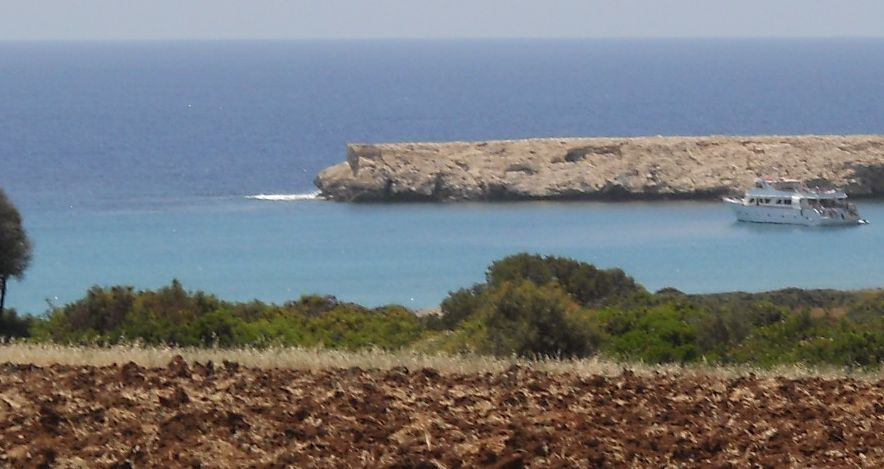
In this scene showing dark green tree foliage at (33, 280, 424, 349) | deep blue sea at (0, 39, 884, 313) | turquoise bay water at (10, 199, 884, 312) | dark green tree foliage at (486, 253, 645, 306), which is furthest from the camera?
deep blue sea at (0, 39, 884, 313)

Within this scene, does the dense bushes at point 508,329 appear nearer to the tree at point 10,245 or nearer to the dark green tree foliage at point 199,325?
the dark green tree foliage at point 199,325

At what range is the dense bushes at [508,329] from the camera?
13602 mm

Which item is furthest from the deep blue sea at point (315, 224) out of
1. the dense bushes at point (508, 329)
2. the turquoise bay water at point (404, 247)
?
the dense bushes at point (508, 329)

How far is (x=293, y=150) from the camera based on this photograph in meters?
93.6

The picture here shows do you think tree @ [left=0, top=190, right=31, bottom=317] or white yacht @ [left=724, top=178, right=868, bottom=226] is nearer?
tree @ [left=0, top=190, right=31, bottom=317]

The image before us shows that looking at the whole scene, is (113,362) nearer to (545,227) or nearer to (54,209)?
(545,227)

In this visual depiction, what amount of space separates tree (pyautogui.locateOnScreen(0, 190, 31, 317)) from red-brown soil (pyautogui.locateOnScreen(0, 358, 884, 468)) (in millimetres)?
14449

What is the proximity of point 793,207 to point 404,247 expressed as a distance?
15.6m

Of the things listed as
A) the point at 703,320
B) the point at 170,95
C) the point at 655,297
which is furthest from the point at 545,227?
the point at 170,95

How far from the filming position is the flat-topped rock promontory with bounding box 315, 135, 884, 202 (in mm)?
62875

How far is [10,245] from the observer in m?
23.0

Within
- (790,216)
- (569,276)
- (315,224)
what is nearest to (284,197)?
(315,224)

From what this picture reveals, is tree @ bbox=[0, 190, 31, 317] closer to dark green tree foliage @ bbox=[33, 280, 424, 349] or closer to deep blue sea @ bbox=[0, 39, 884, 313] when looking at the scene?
dark green tree foliage @ bbox=[33, 280, 424, 349]

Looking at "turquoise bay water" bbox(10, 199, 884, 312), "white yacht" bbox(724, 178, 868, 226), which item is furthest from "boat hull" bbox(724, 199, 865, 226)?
"turquoise bay water" bbox(10, 199, 884, 312)
